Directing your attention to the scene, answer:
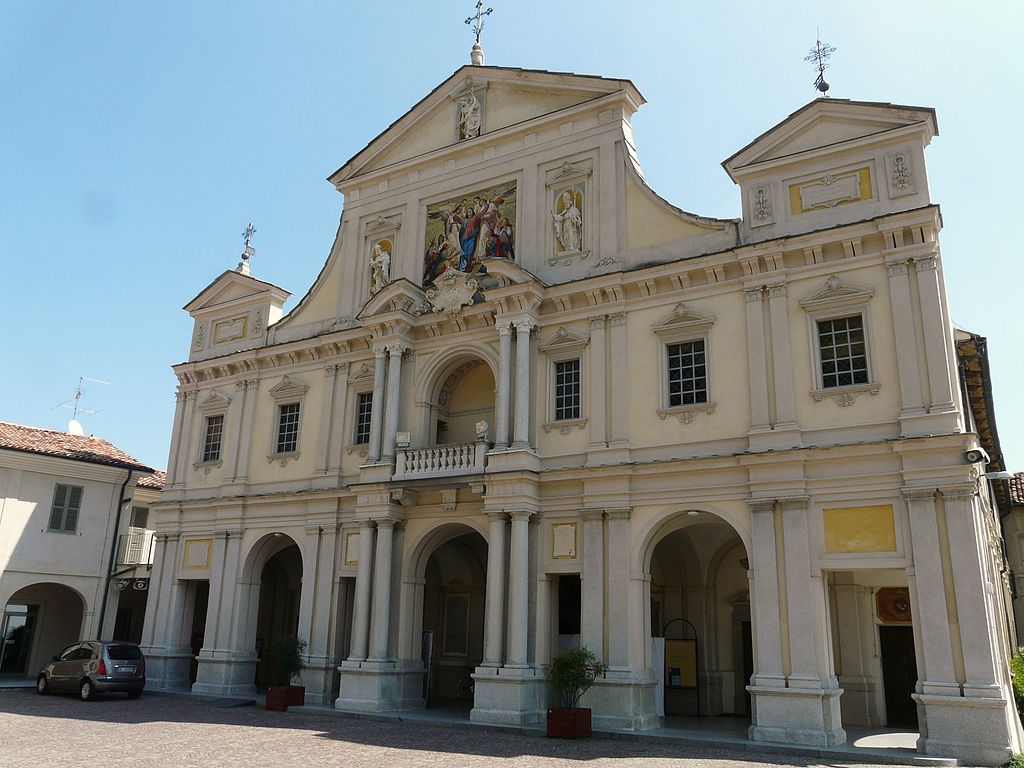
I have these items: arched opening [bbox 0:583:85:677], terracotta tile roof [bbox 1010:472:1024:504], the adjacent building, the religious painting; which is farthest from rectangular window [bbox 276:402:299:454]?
terracotta tile roof [bbox 1010:472:1024:504]

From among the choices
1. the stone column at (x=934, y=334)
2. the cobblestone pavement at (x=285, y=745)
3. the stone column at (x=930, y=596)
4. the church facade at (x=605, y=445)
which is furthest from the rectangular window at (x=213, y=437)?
the stone column at (x=934, y=334)

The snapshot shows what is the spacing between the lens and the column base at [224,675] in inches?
897

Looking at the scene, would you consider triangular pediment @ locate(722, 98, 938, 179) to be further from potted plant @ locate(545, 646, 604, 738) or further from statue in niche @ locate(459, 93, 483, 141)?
potted plant @ locate(545, 646, 604, 738)

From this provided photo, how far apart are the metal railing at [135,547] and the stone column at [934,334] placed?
86.0 ft

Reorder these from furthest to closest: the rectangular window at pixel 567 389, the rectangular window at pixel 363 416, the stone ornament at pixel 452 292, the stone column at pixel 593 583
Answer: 1. the rectangular window at pixel 363 416
2. the stone ornament at pixel 452 292
3. the rectangular window at pixel 567 389
4. the stone column at pixel 593 583

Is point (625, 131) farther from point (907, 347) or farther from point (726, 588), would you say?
point (726, 588)

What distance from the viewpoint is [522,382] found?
19656 millimetres

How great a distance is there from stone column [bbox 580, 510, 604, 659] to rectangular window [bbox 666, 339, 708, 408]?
3.05 metres

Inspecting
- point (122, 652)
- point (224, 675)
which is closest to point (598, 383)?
point (224, 675)

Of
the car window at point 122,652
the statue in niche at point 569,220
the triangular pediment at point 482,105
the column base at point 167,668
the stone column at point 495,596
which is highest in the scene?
the triangular pediment at point 482,105

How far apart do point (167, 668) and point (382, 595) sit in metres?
8.27

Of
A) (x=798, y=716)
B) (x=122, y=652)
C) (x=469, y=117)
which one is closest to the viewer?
(x=798, y=716)

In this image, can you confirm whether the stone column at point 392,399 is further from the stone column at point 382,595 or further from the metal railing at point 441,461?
the stone column at point 382,595

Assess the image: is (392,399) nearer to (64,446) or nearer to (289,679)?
(289,679)
